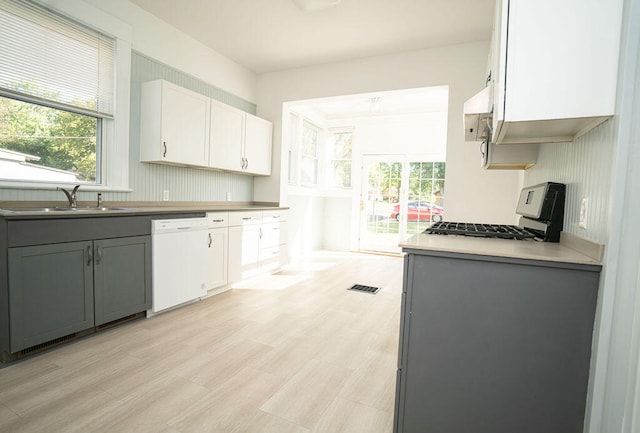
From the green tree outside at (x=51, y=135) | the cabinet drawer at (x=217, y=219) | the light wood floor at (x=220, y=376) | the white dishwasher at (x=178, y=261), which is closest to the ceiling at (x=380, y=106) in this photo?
the cabinet drawer at (x=217, y=219)

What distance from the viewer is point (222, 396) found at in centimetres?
180

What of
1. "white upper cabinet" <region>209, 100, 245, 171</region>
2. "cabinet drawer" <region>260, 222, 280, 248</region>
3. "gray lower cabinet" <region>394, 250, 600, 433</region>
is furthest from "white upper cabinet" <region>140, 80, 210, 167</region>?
"gray lower cabinet" <region>394, 250, 600, 433</region>

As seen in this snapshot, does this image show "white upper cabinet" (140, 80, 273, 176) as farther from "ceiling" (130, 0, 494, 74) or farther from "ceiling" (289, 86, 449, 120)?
"ceiling" (289, 86, 449, 120)

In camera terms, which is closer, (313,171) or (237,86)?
(237,86)

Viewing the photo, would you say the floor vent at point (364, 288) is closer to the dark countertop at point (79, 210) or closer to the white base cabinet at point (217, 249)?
the white base cabinet at point (217, 249)

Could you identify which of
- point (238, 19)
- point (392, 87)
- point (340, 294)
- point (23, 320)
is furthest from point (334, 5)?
point (23, 320)

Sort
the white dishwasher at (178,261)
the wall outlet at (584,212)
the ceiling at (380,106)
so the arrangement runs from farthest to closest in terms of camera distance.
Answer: the ceiling at (380,106) < the white dishwasher at (178,261) < the wall outlet at (584,212)

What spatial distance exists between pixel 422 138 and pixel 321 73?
2681 millimetres

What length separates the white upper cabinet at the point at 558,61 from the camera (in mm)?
1156

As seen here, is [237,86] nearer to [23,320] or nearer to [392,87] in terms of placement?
[392,87]

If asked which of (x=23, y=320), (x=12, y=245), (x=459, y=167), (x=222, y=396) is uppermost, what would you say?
(x=459, y=167)

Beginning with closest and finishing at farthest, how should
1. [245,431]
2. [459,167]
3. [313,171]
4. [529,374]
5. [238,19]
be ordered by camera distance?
[529,374]
[245,431]
[238,19]
[459,167]
[313,171]

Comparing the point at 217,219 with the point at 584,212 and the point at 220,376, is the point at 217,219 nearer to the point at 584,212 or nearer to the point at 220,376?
the point at 220,376

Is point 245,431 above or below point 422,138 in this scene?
below
